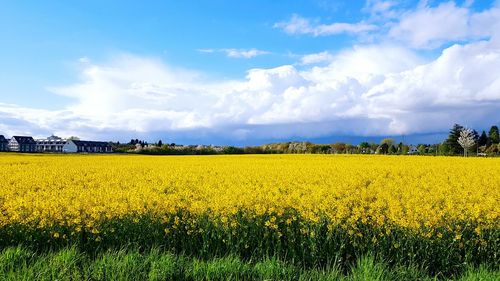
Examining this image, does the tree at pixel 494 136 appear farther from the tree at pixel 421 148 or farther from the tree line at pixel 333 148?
the tree at pixel 421 148

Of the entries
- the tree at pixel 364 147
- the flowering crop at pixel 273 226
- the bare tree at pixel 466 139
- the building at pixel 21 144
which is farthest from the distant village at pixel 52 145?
the flowering crop at pixel 273 226

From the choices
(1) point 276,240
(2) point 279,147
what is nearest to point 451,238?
(1) point 276,240

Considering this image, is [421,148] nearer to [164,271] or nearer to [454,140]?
[454,140]

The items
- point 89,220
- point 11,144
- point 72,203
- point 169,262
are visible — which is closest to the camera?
point 169,262

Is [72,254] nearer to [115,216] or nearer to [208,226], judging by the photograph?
[115,216]

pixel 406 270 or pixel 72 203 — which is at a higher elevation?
pixel 72 203

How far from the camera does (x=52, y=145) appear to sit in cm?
13650

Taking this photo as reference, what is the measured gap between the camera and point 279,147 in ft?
243

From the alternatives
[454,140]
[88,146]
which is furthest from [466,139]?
[88,146]

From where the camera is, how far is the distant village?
128 m

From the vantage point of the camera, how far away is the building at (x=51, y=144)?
446 feet

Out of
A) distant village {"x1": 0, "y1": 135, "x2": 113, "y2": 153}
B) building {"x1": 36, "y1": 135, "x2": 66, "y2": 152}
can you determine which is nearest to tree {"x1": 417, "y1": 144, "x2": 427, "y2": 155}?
distant village {"x1": 0, "y1": 135, "x2": 113, "y2": 153}

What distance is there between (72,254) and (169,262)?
1.83m

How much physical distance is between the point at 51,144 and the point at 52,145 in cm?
79
